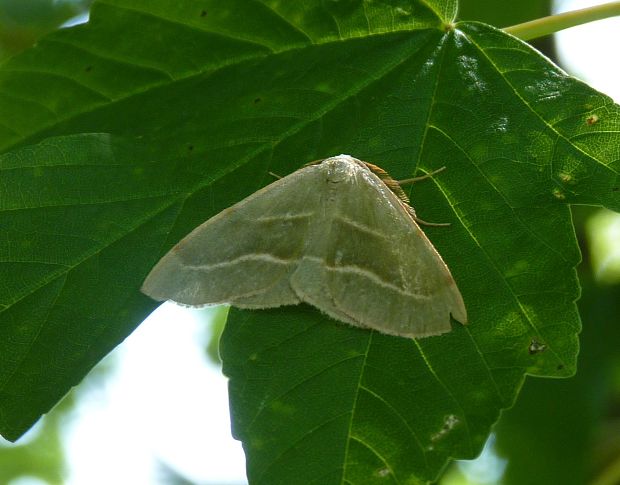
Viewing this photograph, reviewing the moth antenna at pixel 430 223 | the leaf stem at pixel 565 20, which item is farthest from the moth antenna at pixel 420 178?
the leaf stem at pixel 565 20

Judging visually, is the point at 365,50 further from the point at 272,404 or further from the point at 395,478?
the point at 395,478

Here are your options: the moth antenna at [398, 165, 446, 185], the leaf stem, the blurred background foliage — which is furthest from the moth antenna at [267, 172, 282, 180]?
the blurred background foliage

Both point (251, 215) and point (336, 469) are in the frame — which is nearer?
point (336, 469)

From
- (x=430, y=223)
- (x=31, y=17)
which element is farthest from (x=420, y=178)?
(x=31, y=17)

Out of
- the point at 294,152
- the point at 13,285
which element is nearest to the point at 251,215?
the point at 294,152

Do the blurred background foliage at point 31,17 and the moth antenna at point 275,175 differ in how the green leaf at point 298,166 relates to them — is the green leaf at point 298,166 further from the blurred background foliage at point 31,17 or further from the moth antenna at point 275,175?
the blurred background foliage at point 31,17

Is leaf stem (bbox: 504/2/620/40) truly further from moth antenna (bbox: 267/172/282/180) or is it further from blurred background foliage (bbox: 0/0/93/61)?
blurred background foliage (bbox: 0/0/93/61)
